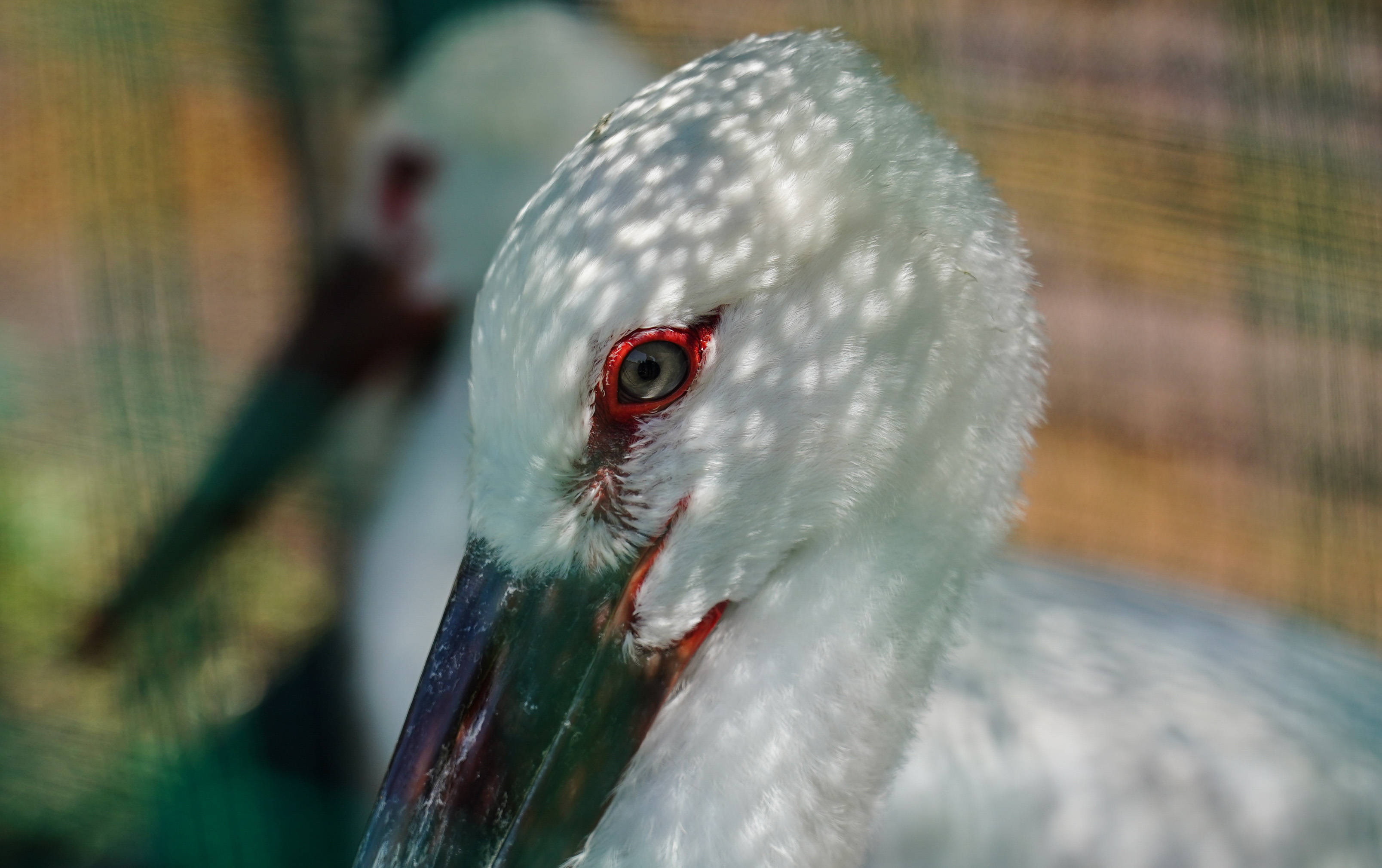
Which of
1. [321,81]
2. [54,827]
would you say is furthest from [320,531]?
[321,81]

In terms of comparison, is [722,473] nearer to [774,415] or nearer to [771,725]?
[774,415]

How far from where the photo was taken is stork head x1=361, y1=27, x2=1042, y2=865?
2.03ft

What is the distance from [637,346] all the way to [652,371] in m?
0.02

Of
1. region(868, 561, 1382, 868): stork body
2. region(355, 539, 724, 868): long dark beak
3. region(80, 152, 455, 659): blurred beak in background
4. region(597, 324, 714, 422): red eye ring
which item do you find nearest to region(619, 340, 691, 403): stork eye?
region(597, 324, 714, 422): red eye ring

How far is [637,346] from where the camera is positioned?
61cm

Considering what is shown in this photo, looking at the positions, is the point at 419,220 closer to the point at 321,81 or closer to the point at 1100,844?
the point at 321,81

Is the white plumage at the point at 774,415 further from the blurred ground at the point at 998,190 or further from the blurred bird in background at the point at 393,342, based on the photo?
the blurred bird in background at the point at 393,342

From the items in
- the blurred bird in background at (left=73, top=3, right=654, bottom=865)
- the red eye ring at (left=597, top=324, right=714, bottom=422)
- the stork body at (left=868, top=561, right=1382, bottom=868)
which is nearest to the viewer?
the red eye ring at (left=597, top=324, right=714, bottom=422)

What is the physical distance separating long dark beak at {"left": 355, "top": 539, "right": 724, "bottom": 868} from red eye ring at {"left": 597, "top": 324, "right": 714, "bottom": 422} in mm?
93

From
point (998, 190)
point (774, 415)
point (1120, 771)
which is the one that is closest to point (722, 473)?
point (774, 415)

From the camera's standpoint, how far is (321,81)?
161cm

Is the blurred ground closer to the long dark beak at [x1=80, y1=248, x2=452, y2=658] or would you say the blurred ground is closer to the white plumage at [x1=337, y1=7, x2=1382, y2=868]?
the long dark beak at [x1=80, y1=248, x2=452, y2=658]

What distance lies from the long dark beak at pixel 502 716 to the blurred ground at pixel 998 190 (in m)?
0.77

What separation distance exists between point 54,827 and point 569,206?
4.55 ft
